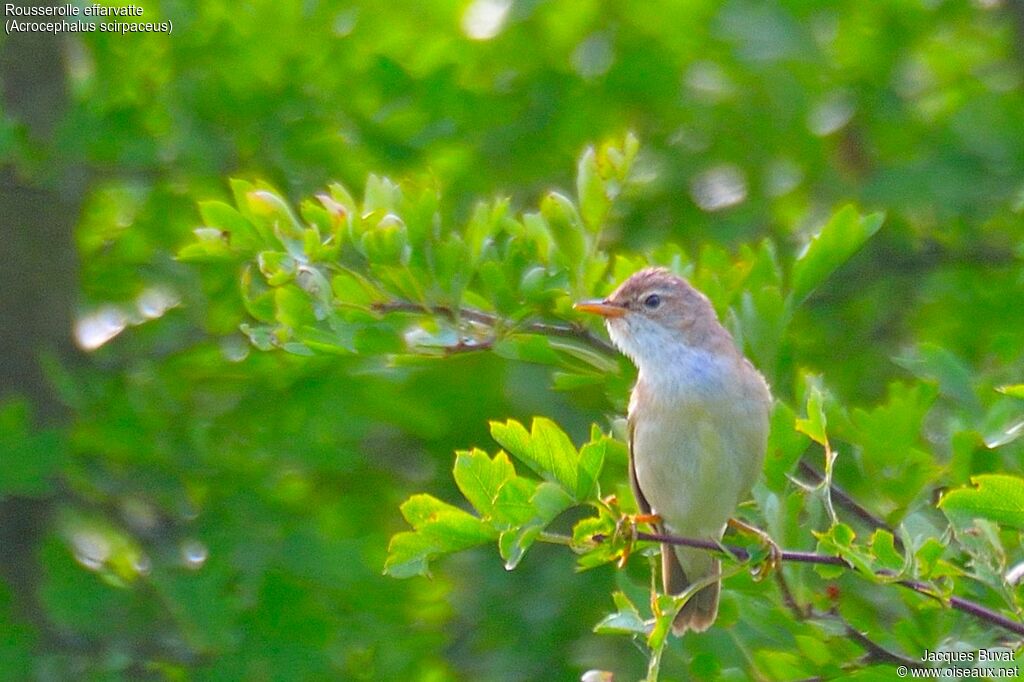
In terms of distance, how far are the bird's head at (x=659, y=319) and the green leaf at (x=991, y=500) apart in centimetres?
124

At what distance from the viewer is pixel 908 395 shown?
11.2 ft

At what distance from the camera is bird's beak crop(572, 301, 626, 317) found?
3434 millimetres

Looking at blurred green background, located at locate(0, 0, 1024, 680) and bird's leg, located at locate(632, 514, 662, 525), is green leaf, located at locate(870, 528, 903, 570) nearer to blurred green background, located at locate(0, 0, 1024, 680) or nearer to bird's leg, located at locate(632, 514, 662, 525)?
bird's leg, located at locate(632, 514, 662, 525)

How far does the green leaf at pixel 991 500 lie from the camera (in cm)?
251

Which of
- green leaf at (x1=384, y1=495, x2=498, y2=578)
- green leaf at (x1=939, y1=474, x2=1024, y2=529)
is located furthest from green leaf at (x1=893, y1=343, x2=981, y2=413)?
green leaf at (x1=384, y1=495, x2=498, y2=578)

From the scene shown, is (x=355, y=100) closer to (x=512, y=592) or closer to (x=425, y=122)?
(x=425, y=122)

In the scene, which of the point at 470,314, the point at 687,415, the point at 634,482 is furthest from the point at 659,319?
the point at 470,314

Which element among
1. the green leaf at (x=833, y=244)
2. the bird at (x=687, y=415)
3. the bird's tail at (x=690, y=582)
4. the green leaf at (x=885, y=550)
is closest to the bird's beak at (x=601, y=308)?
the bird at (x=687, y=415)

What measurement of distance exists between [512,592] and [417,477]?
1.89 feet

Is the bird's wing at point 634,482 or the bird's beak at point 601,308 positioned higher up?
the bird's beak at point 601,308

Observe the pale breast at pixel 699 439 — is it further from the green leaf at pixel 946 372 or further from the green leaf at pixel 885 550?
the green leaf at pixel 885 550

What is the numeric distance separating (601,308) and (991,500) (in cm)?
122

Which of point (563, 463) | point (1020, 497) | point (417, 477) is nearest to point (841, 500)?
point (1020, 497)

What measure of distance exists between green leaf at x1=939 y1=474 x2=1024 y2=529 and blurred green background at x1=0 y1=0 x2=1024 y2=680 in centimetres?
122
